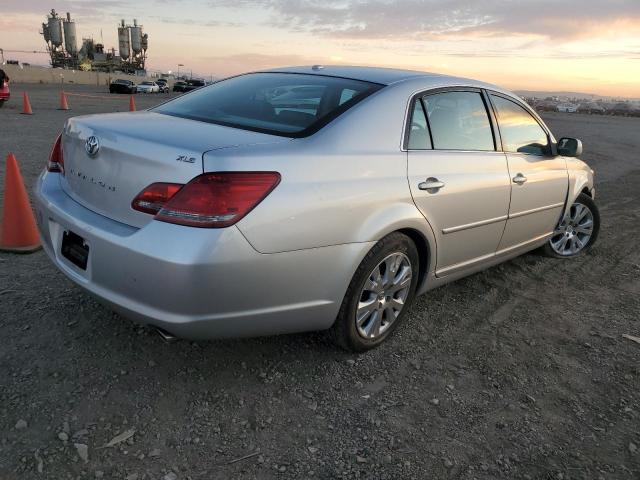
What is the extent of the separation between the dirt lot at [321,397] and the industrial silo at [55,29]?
315ft

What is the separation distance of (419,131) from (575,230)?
2797mm

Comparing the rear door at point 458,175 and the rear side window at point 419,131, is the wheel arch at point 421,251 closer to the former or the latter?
the rear door at point 458,175

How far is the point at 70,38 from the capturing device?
85375 millimetres

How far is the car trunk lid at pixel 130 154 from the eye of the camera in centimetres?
229

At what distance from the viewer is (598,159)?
13.2 m

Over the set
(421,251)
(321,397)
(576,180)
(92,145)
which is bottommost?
(321,397)

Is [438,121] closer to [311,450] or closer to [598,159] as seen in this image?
[311,450]

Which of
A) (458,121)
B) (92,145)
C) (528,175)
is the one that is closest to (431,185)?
(458,121)

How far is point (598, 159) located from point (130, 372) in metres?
13.5

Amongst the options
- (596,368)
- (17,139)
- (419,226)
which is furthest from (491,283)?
(17,139)

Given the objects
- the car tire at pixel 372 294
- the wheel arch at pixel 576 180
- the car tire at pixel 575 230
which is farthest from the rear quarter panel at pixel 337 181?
the car tire at pixel 575 230

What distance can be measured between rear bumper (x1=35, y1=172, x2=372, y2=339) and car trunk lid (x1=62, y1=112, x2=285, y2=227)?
0.10 m

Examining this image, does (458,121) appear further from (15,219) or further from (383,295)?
(15,219)

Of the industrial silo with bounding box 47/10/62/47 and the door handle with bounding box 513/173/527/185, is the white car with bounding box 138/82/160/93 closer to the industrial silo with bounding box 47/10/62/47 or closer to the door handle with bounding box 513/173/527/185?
the industrial silo with bounding box 47/10/62/47
